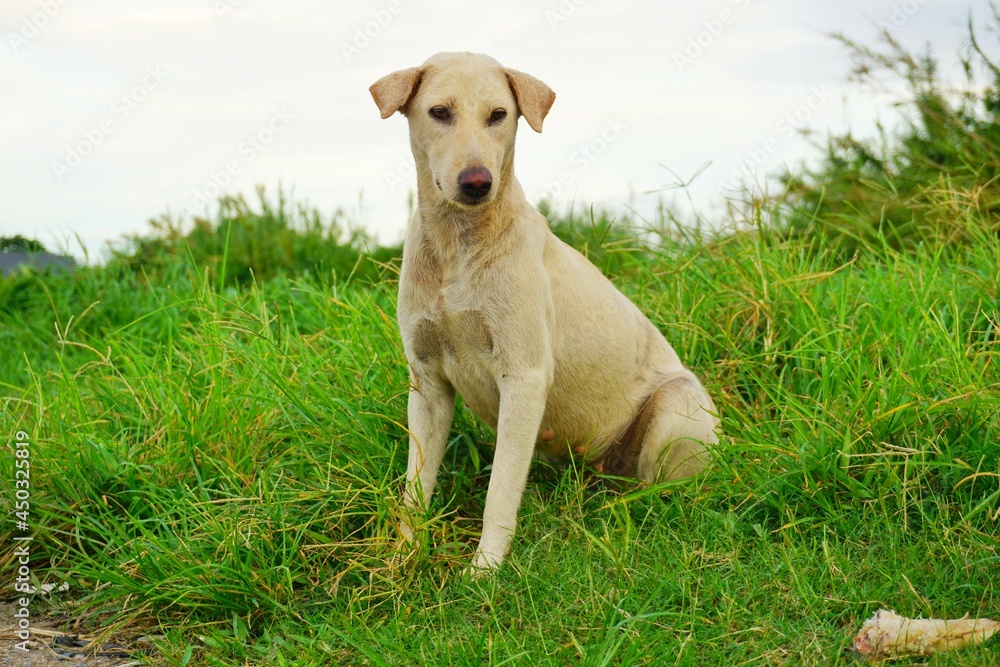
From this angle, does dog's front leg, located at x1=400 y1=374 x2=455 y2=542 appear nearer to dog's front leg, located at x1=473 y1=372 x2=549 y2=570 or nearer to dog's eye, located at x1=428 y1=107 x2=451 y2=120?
dog's front leg, located at x1=473 y1=372 x2=549 y2=570

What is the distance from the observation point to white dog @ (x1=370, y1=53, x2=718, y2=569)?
348 cm

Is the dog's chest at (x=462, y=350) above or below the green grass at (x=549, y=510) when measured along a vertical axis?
above

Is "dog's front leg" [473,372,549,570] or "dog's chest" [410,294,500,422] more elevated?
"dog's chest" [410,294,500,422]

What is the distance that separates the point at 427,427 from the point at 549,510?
613 mm

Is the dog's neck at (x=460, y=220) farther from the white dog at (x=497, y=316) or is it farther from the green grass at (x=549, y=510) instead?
the green grass at (x=549, y=510)

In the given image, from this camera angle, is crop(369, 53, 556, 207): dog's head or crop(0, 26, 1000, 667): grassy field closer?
crop(0, 26, 1000, 667): grassy field

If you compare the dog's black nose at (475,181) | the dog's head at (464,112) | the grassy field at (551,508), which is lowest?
the grassy field at (551,508)

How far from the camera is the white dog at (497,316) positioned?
3482 mm

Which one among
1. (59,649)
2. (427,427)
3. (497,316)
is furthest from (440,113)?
(59,649)

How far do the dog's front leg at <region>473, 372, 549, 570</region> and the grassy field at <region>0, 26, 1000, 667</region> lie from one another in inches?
4.7

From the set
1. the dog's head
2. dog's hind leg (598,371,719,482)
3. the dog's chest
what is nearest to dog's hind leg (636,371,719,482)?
dog's hind leg (598,371,719,482)

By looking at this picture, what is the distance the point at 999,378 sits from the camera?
4133mm

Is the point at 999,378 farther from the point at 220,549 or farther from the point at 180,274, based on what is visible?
the point at 180,274

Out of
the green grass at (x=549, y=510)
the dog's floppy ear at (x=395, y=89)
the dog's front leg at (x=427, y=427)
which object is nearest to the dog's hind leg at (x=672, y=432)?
the green grass at (x=549, y=510)
